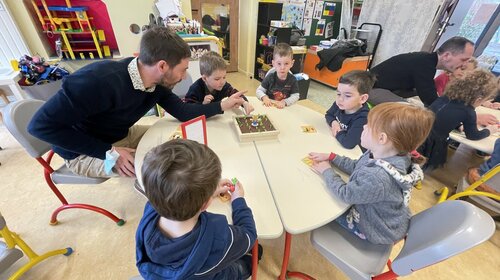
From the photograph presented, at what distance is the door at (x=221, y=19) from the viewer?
4.29 metres

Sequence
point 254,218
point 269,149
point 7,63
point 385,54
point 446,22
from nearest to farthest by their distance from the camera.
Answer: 1. point 254,218
2. point 269,149
3. point 7,63
4. point 446,22
5. point 385,54

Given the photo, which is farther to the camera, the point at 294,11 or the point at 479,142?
the point at 294,11

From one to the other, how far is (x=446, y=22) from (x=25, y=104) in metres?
5.22

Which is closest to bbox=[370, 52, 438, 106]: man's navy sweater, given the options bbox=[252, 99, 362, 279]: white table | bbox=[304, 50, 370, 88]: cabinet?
bbox=[252, 99, 362, 279]: white table

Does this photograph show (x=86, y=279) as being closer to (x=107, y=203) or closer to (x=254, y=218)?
(x=107, y=203)

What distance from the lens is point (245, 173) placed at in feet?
3.41

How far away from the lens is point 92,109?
Answer: 1.10 meters

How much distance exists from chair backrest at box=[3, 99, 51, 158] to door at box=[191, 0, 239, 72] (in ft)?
11.3

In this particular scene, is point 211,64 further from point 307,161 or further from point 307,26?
point 307,26

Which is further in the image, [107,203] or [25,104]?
[107,203]

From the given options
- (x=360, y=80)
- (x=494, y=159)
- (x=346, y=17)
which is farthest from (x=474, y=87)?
(x=346, y=17)

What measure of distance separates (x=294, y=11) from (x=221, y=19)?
151 centimetres

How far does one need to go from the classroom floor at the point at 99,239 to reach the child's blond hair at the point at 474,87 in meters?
0.91

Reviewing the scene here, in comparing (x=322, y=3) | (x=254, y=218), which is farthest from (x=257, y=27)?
(x=254, y=218)
